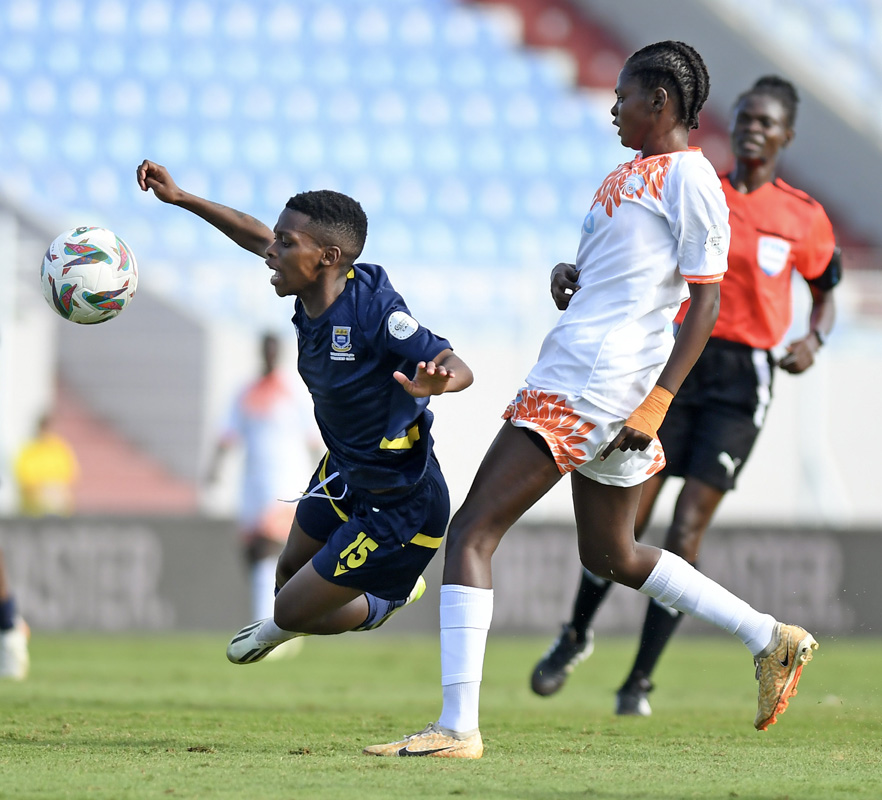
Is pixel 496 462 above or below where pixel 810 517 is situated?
Result: above

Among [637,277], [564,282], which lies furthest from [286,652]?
[637,277]

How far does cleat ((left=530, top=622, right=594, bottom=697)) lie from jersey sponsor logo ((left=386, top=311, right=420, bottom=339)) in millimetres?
2223

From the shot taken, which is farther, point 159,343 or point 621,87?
point 159,343

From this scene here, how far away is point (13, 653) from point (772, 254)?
474 centimetres

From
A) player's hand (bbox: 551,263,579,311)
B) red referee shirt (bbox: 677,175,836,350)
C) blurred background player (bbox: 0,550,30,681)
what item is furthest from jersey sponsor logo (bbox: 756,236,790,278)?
blurred background player (bbox: 0,550,30,681)

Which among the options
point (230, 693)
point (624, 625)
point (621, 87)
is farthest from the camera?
point (624, 625)

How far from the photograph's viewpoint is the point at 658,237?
435 cm

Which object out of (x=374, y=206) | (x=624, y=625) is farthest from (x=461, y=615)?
(x=374, y=206)

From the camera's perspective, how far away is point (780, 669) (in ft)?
14.8

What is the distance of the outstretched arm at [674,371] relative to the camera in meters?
4.14

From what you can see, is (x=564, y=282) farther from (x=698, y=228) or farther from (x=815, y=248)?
(x=815, y=248)

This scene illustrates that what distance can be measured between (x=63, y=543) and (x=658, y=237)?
8.50m

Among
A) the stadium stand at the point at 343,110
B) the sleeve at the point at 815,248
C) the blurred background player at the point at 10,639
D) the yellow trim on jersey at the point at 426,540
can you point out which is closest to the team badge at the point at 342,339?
the yellow trim on jersey at the point at 426,540

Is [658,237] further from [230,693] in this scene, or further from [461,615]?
[230,693]
